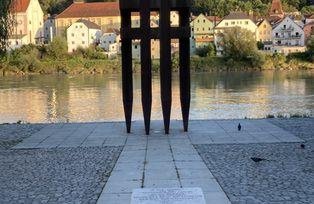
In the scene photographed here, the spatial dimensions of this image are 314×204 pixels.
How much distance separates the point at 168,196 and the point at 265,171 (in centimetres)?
194

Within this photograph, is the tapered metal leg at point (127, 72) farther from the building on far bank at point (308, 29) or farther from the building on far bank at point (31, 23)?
the building on far bank at point (31, 23)

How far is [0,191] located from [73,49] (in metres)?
70.7

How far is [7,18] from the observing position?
9227 mm

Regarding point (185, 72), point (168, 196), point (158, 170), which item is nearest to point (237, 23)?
point (185, 72)

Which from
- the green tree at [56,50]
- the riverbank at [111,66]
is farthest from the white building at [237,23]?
the green tree at [56,50]

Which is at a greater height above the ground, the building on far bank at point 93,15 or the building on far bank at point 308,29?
the building on far bank at point 93,15

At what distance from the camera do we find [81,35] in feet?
259

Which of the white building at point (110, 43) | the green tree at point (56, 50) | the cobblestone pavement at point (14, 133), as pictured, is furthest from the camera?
the white building at point (110, 43)

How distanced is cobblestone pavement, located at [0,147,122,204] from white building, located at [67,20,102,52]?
6869 cm

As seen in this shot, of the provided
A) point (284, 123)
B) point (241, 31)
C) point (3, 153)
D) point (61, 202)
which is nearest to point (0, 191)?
point (61, 202)

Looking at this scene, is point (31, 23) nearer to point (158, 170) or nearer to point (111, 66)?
point (111, 66)

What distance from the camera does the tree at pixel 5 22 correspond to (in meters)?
9.07

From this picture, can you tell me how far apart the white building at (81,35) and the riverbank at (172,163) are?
67.4m

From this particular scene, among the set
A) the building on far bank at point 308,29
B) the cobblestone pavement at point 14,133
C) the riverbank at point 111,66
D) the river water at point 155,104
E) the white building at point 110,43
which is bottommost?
the river water at point 155,104
